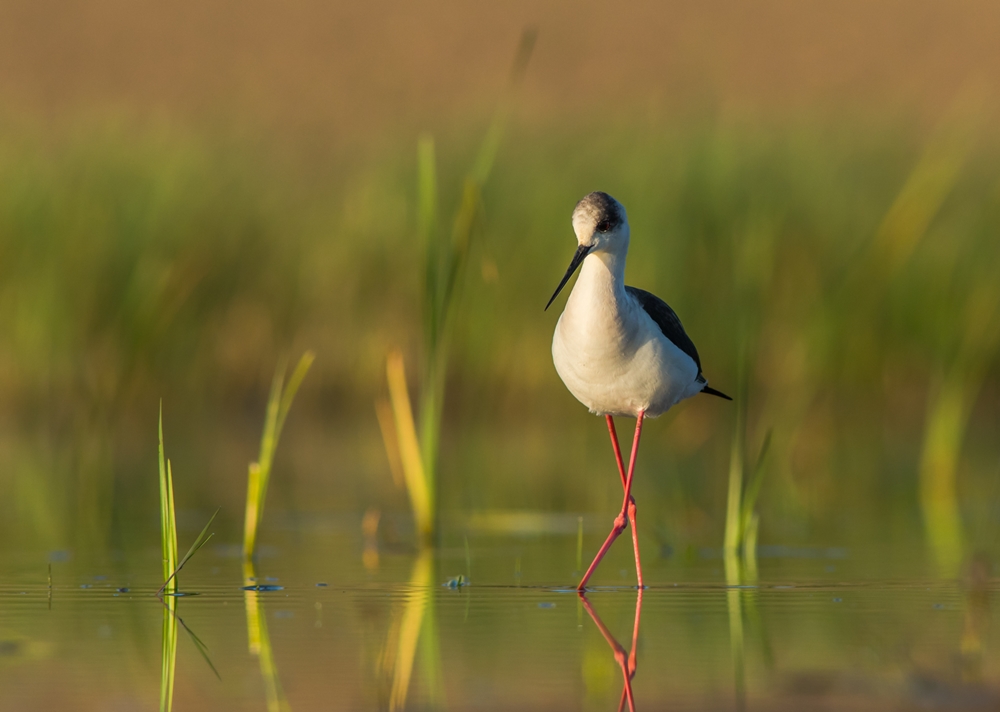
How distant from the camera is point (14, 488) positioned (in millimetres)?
7559

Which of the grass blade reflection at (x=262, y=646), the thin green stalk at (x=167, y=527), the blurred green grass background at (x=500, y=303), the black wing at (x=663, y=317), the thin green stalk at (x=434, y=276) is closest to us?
A: the grass blade reflection at (x=262, y=646)

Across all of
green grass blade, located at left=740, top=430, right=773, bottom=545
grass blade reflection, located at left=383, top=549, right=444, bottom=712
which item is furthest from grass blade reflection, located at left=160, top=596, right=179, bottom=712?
green grass blade, located at left=740, top=430, right=773, bottom=545

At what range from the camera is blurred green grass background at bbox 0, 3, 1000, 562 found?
8500 mm

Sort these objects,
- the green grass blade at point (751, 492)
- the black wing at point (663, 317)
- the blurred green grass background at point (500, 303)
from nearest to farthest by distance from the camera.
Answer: the black wing at point (663, 317) → the green grass blade at point (751, 492) → the blurred green grass background at point (500, 303)

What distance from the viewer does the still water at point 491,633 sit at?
12.0 ft

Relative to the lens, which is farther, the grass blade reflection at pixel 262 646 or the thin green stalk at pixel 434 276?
the thin green stalk at pixel 434 276

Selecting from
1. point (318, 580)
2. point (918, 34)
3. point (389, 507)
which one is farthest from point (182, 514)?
point (918, 34)

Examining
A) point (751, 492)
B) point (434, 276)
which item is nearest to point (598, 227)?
point (434, 276)

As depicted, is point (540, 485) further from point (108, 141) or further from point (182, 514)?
point (108, 141)

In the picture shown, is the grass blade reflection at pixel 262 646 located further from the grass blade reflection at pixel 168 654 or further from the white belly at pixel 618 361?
the white belly at pixel 618 361

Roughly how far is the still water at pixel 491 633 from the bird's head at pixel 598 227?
3.46 feet

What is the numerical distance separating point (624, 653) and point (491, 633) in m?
0.41

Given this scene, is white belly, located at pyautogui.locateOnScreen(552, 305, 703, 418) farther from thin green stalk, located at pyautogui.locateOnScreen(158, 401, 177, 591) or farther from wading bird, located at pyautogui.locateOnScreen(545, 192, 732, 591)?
thin green stalk, located at pyautogui.locateOnScreen(158, 401, 177, 591)

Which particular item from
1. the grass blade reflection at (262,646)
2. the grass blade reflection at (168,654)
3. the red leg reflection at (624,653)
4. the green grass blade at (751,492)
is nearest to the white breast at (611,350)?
the green grass blade at (751,492)
